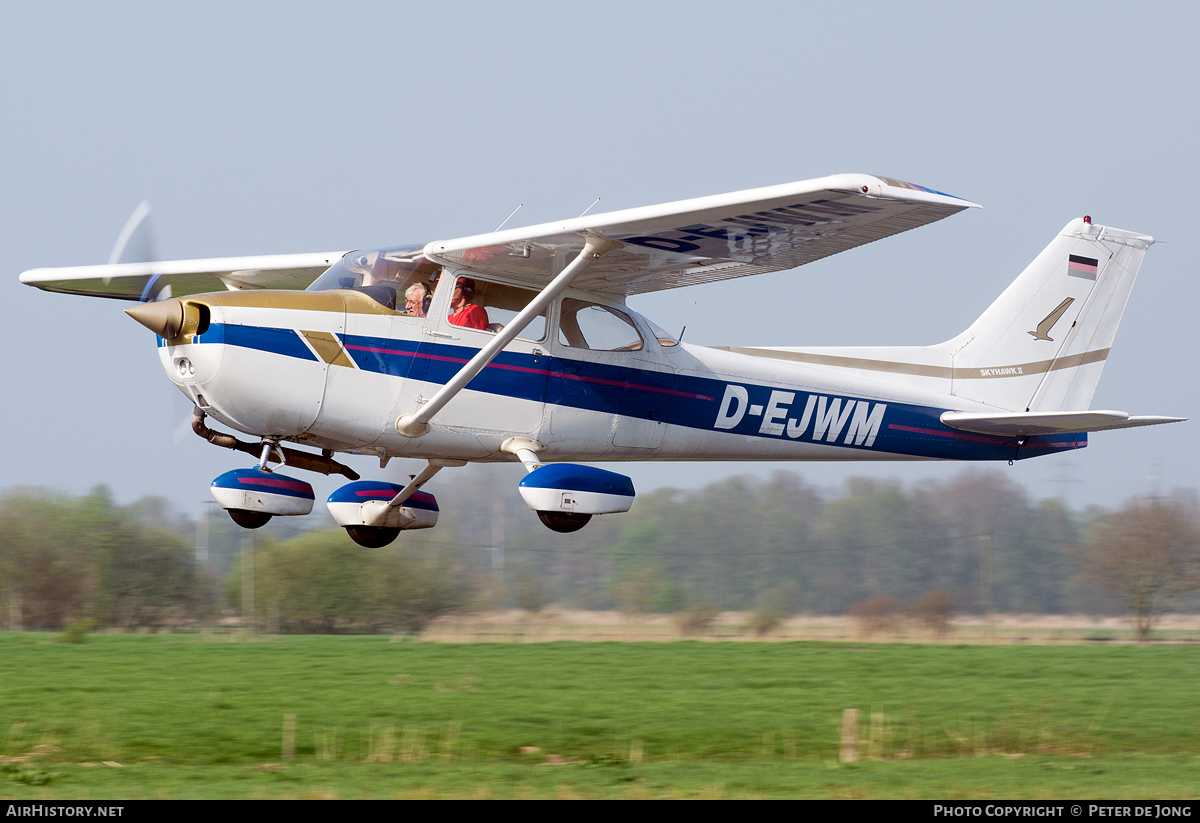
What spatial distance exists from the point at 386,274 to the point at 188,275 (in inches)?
147

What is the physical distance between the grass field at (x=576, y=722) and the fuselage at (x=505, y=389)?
9.48 ft

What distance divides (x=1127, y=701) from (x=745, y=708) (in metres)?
5.86

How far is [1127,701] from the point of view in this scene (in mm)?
17156

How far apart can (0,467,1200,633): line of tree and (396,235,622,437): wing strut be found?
862 inches

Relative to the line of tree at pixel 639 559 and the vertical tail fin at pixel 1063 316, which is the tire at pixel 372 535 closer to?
the vertical tail fin at pixel 1063 316

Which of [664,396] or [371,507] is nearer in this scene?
[664,396]

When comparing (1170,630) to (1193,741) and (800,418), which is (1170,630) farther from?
(800,418)

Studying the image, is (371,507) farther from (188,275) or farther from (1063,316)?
(1063,316)

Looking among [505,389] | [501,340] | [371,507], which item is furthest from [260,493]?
[501,340]

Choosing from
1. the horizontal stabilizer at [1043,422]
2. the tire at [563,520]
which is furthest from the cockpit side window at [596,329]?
the horizontal stabilizer at [1043,422]

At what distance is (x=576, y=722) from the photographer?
14.2 meters

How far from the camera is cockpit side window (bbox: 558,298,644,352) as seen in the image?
10102mm

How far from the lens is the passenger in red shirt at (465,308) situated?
9.62 meters

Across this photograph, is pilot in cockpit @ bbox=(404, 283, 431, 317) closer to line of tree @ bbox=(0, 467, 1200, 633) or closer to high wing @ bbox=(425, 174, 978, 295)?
high wing @ bbox=(425, 174, 978, 295)
